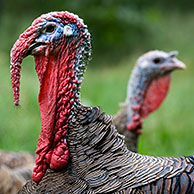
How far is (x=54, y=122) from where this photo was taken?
7.35 feet

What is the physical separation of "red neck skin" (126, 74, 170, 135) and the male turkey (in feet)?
5.78

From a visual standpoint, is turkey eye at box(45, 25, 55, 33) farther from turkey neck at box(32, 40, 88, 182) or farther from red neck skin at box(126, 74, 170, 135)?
red neck skin at box(126, 74, 170, 135)

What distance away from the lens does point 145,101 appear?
4254mm

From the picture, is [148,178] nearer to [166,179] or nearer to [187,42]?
[166,179]

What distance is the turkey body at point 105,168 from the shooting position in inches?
83.4

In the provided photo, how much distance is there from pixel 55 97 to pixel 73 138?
226 mm

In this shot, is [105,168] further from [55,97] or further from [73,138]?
[55,97]

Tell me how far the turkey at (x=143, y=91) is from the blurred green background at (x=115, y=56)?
1.41 meters

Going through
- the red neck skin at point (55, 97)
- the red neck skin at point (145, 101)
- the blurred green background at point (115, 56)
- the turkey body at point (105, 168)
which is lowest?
the turkey body at point (105, 168)

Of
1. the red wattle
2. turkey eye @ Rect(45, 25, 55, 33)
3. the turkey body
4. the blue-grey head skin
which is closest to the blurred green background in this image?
the red wattle

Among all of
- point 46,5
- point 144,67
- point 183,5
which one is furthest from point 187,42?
point 144,67

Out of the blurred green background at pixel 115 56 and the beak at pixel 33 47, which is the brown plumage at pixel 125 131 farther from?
the beak at pixel 33 47

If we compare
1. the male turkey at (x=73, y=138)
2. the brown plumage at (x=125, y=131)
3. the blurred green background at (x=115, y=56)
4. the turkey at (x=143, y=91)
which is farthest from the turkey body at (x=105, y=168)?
the blurred green background at (x=115, y=56)

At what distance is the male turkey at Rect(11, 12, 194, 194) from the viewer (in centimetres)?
213
